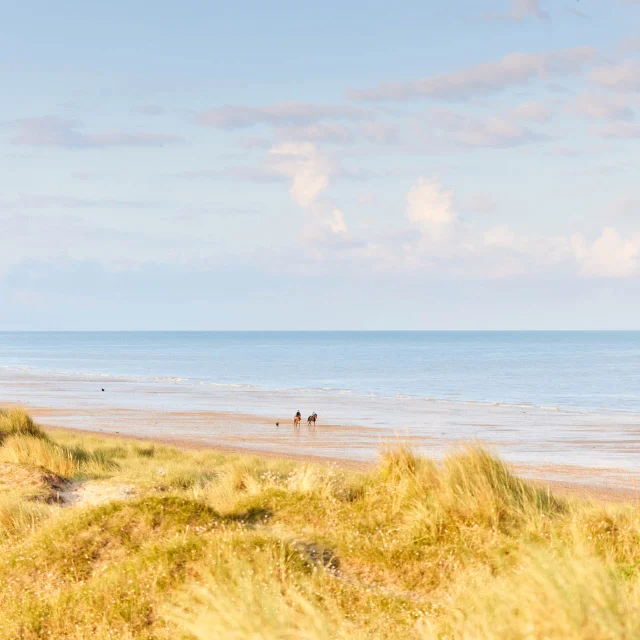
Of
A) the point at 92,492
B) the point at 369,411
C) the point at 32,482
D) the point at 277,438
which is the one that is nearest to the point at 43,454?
the point at 32,482

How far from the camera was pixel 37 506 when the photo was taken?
1306 cm

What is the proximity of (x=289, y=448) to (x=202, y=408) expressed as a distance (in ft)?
59.6

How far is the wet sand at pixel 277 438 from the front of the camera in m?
23.5

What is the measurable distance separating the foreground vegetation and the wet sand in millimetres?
8619

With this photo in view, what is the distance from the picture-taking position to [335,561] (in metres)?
9.84

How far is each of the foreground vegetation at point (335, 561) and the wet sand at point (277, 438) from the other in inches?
339

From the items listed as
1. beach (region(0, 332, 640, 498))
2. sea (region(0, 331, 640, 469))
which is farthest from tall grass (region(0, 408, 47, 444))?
sea (region(0, 331, 640, 469))

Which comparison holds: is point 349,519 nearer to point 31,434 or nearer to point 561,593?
point 561,593

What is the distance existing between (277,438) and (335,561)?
2507cm

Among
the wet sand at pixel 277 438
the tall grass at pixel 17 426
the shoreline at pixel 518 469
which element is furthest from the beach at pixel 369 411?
the tall grass at pixel 17 426

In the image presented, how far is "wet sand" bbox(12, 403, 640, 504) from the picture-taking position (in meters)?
23.5

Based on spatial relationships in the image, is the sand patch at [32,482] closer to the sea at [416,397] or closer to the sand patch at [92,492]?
the sand patch at [92,492]

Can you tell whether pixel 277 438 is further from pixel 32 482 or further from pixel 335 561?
pixel 335 561

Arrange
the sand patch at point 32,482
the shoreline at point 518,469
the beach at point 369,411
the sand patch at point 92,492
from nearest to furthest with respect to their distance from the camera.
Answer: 1. the sand patch at point 92,492
2. the sand patch at point 32,482
3. the shoreline at point 518,469
4. the beach at point 369,411
